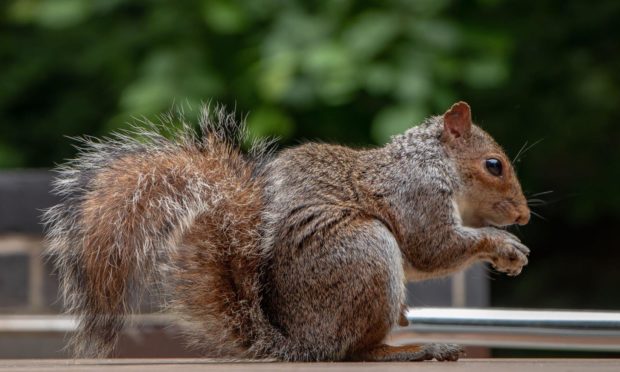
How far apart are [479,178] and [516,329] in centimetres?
35

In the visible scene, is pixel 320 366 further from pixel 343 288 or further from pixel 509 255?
pixel 509 255

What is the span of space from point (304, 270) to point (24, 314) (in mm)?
1308

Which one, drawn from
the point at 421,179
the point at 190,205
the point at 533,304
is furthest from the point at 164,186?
the point at 533,304

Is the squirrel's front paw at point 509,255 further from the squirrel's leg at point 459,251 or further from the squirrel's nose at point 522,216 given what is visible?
the squirrel's nose at point 522,216

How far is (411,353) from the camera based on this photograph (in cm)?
220

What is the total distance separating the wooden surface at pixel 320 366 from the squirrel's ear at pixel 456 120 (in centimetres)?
44

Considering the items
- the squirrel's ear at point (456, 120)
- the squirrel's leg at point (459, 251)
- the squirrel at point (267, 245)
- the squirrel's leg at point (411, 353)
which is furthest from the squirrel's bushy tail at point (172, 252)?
the squirrel's ear at point (456, 120)

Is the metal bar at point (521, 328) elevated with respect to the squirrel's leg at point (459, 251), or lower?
lower

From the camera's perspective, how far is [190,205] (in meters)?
2.16

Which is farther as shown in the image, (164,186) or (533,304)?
(533,304)

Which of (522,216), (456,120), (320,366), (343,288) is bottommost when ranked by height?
(320,366)

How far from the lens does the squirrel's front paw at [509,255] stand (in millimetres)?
2238

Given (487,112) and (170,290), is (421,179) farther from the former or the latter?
(487,112)

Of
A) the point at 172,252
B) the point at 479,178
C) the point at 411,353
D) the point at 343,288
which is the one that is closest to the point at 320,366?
the point at 343,288
